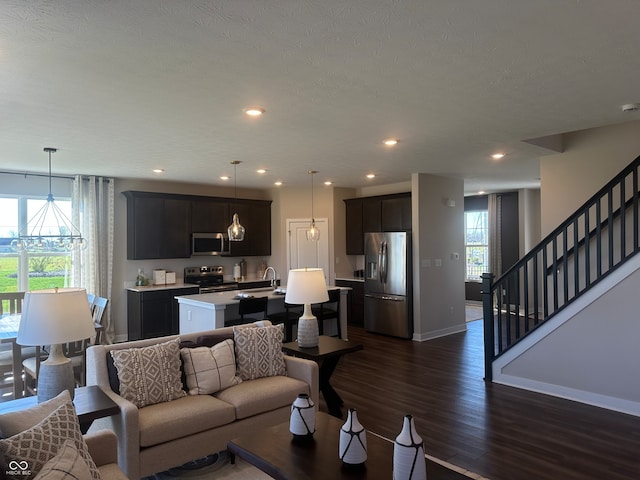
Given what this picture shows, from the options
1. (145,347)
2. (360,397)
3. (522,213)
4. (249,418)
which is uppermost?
(522,213)

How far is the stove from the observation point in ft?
25.0

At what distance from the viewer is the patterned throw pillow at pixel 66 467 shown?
1605 mm

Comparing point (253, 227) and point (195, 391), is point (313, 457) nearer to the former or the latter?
point (195, 391)

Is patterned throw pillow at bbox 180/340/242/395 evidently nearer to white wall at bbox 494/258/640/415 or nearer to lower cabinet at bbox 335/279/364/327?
white wall at bbox 494/258/640/415

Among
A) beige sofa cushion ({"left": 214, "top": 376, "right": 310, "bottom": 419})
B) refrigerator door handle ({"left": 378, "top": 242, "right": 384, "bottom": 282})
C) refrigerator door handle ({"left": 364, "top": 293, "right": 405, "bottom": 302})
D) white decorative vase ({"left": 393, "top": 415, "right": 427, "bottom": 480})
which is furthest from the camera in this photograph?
refrigerator door handle ({"left": 378, "top": 242, "right": 384, "bottom": 282})

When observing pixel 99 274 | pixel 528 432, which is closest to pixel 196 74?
pixel 528 432

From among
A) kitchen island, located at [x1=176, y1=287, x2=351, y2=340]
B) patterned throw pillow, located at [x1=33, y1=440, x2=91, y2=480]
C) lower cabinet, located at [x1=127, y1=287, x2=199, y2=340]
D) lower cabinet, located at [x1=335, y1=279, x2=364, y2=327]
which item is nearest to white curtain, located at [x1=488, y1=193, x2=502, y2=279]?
lower cabinet, located at [x1=335, y1=279, x2=364, y2=327]

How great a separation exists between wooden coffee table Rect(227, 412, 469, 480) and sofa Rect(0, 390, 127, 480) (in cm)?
69

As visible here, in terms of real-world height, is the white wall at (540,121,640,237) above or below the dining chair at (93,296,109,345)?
above

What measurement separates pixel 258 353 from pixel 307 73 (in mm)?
2163

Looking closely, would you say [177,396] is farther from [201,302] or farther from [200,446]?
[201,302]

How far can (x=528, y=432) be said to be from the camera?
142 inches

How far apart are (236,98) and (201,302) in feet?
9.53

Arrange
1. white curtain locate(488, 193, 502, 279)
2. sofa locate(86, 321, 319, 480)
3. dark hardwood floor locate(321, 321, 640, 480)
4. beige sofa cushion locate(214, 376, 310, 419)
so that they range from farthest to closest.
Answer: white curtain locate(488, 193, 502, 279) → beige sofa cushion locate(214, 376, 310, 419) → dark hardwood floor locate(321, 321, 640, 480) → sofa locate(86, 321, 319, 480)
